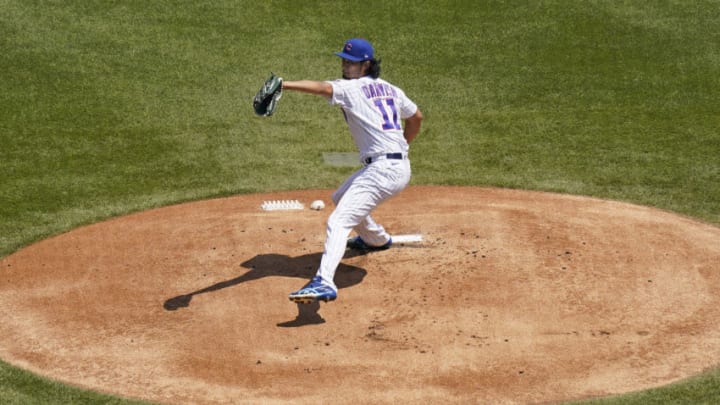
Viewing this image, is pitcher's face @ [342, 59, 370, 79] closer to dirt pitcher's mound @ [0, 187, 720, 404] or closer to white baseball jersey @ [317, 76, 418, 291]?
white baseball jersey @ [317, 76, 418, 291]

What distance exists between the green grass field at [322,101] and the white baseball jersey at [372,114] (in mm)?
3782

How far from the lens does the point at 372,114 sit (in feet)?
33.5

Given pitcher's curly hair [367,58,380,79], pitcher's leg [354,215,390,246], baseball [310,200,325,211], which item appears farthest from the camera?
baseball [310,200,325,211]

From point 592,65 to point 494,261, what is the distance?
7920 mm

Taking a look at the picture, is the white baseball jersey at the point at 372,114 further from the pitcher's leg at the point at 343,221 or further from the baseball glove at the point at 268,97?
the baseball glove at the point at 268,97

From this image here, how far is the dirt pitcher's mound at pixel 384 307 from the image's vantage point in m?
8.70

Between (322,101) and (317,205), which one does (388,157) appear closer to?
(317,205)

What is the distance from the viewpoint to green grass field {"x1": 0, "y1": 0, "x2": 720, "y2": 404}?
14.2 meters

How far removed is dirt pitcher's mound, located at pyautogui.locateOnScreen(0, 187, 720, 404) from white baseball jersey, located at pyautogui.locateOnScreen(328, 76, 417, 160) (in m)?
1.22

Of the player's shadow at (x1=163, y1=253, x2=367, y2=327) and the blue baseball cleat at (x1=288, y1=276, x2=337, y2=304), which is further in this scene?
the player's shadow at (x1=163, y1=253, x2=367, y2=327)

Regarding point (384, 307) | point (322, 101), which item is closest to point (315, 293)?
point (384, 307)

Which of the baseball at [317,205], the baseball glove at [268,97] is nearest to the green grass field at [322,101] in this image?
the baseball at [317,205]

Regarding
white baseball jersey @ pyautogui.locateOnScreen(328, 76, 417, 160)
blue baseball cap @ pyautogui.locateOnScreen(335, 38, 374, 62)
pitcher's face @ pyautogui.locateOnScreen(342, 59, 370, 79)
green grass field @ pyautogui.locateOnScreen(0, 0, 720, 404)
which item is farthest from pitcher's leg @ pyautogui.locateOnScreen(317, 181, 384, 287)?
green grass field @ pyautogui.locateOnScreen(0, 0, 720, 404)

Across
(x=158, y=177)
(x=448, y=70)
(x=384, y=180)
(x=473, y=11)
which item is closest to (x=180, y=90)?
(x=158, y=177)
